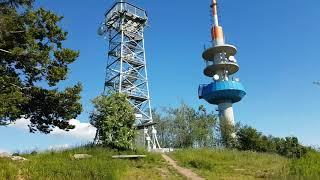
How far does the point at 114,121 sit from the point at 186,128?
33.8 m

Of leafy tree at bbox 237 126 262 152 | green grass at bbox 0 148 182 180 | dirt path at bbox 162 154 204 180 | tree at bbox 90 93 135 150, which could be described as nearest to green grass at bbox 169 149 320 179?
dirt path at bbox 162 154 204 180

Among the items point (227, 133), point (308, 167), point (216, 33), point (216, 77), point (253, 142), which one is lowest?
point (308, 167)

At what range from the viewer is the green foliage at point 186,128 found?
6109 cm

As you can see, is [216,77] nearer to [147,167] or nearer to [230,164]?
[230,164]

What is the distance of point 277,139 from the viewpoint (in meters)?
62.2

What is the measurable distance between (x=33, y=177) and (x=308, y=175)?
12.2 meters

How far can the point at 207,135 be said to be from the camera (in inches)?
2451

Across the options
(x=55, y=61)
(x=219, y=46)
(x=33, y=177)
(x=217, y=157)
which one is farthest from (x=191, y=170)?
(x=219, y=46)

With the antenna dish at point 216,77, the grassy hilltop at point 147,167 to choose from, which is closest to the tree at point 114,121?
the grassy hilltop at point 147,167

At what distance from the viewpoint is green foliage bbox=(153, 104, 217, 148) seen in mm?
61094

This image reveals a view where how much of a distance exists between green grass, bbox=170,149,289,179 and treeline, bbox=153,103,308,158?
17.3 meters

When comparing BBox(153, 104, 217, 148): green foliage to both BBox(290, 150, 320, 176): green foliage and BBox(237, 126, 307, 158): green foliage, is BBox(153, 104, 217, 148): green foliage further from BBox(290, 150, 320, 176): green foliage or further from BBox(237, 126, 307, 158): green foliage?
BBox(290, 150, 320, 176): green foliage

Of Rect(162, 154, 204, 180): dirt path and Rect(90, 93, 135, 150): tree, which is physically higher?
Rect(90, 93, 135, 150): tree

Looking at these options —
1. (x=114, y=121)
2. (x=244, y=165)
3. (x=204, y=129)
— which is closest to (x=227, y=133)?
(x=204, y=129)
